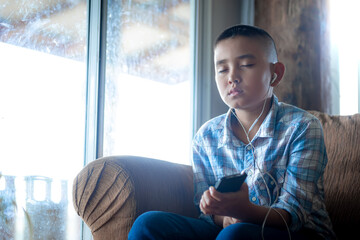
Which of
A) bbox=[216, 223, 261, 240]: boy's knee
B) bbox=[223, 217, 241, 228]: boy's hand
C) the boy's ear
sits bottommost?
bbox=[223, 217, 241, 228]: boy's hand

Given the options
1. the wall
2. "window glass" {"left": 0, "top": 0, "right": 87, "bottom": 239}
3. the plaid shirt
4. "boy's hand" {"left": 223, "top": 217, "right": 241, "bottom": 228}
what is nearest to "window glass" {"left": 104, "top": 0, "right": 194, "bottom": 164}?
"window glass" {"left": 0, "top": 0, "right": 87, "bottom": 239}

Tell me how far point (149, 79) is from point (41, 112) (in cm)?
66

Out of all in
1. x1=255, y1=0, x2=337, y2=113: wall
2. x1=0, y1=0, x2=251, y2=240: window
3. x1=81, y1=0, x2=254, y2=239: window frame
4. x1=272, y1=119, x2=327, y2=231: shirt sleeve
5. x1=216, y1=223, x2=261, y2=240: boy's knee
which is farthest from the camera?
x1=255, y1=0, x2=337, y2=113: wall

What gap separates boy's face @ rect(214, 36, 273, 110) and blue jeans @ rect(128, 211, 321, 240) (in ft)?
1.33

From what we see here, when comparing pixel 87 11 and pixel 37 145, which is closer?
pixel 37 145

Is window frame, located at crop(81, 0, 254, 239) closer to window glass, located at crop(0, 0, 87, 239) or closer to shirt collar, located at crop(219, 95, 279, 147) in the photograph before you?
window glass, located at crop(0, 0, 87, 239)

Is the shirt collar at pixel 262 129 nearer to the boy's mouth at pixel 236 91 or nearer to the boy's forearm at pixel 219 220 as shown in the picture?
the boy's mouth at pixel 236 91

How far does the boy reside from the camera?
975mm

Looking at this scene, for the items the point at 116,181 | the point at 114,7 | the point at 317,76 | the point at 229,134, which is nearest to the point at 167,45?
the point at 114,7

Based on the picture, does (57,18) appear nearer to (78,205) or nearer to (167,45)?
(167,45)

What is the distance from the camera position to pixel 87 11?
72.9 inches

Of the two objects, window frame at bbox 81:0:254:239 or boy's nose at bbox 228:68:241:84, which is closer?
boy's nose at bbox 228:68:241:84

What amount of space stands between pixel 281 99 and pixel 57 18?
4.18ft

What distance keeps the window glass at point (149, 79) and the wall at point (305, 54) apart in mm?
574
